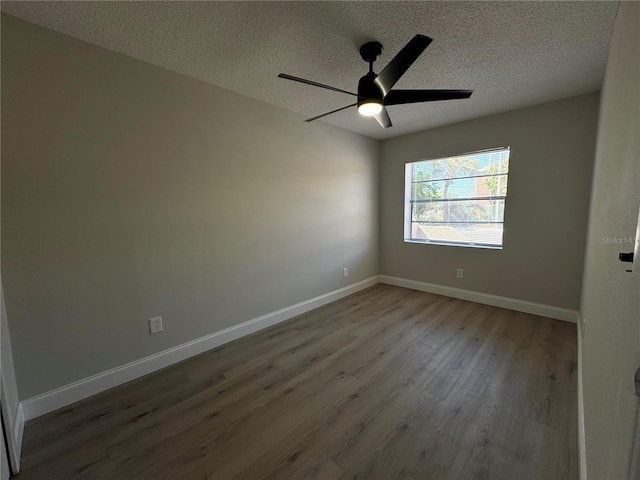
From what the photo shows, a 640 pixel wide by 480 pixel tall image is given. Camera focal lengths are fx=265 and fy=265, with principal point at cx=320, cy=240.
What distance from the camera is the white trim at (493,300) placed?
2963mm

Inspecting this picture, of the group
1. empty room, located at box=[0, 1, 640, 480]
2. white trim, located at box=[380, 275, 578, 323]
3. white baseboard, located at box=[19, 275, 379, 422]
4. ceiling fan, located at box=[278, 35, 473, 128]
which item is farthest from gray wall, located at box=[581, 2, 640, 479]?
white baseboard, located at box=[19, 275, 379, 422]

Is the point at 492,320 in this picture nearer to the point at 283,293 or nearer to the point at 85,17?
the point at 283,293

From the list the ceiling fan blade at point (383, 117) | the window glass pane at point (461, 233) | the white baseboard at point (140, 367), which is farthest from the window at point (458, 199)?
the white baseboard at point (140, 367)

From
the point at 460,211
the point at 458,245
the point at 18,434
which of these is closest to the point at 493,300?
the point at 458,245

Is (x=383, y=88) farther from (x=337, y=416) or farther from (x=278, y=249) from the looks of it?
(x=337, y=416)

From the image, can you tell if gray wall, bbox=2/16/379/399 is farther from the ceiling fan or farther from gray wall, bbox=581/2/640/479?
gray wall, bbox=581/2/640/479

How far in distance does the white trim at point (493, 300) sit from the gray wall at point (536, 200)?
0.06 metres

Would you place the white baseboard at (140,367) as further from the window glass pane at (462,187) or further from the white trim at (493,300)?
the window glass pane at (462,187)

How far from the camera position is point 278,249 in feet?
9.86

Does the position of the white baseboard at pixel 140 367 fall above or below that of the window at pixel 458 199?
below

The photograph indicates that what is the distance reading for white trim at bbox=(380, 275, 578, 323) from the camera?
9.72 ft

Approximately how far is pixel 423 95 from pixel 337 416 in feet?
7.27

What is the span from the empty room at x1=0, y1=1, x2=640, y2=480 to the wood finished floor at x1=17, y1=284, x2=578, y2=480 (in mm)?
15

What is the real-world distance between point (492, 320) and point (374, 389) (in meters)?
1.92
